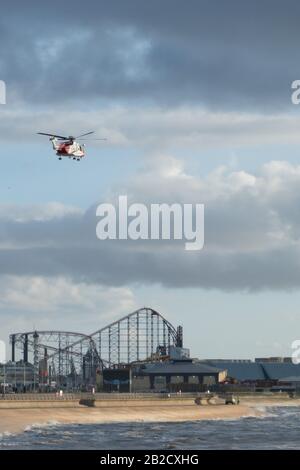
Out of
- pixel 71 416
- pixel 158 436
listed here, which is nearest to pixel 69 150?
pixel 158 436

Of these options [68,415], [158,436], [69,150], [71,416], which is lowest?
[158,436]

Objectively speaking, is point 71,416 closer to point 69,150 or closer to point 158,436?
point 158,436

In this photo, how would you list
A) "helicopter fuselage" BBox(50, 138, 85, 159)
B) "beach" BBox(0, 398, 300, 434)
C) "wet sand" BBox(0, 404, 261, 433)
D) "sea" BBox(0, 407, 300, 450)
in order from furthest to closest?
"beach" BBox(0, 398, 300, 434) < "wet sand" BBox(0, 404, 261, 433) < "helicopter fuselage" BBox(50, 138, 85, 159) < "sea" BBox(0, 407, 300, 450)

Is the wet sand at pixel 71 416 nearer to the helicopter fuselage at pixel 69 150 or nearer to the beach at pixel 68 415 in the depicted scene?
the beach at pixel 68 415

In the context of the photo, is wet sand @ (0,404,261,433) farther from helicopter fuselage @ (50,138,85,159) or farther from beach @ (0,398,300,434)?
helicopter fuselage @ (50,138,85,159)

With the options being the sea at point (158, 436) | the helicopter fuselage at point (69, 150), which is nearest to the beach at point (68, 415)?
the sea at point (158, 436)

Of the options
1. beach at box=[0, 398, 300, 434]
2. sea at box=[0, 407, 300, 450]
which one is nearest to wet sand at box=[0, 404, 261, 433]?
beach at box=[0, 398, 300, 434]

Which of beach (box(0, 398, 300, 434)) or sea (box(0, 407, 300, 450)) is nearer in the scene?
sea (box(0, 407, 300, 450))
